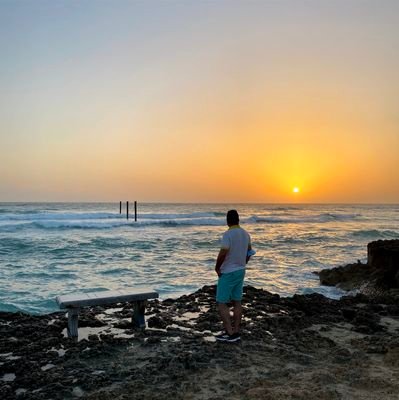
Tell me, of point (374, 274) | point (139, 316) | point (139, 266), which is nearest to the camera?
point (139, 316)

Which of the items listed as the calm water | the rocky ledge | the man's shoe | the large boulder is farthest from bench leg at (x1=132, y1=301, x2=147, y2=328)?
the large boulder

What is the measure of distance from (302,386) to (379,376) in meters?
0.98

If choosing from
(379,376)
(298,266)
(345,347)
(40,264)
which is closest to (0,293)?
(40,264)

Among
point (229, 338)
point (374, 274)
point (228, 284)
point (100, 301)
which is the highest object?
point (228, 284)

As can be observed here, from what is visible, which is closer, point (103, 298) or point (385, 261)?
point (103, 298)

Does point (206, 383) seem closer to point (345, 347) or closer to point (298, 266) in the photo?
point (345, 347)

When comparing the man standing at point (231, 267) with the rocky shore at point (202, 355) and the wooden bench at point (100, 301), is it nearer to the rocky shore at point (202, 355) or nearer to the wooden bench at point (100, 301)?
the rocky shore at point (202, 355)

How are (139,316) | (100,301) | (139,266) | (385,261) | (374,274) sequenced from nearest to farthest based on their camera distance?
(100,301) → (139,316) → (374,274) → (385,261) → (139,266)

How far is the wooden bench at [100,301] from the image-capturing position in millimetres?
6211

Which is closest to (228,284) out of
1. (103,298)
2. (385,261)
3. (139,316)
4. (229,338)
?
(229,338)

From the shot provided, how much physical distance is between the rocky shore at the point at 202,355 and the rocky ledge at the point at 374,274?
10.0ft

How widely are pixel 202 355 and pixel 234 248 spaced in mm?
1481

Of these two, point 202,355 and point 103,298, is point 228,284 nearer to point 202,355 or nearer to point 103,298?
point 202,355

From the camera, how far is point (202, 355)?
17.6 feet
